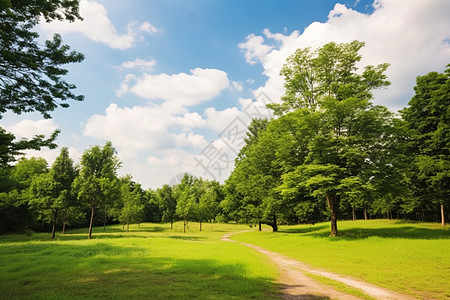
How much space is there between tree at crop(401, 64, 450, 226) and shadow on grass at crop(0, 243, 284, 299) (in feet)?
94.0

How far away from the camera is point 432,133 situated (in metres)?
31.5

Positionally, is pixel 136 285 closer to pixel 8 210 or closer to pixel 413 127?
pixel 413 127

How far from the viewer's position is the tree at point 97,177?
3512 cm

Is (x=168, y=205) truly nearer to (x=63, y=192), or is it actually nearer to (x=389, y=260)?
(x=63, y=192)

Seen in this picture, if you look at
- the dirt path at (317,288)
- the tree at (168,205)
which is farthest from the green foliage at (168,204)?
the dirt path at (317,288)

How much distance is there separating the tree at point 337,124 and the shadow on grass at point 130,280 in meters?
15.3

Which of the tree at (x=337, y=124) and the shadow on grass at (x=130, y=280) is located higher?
the tree at (x=337, y=124)

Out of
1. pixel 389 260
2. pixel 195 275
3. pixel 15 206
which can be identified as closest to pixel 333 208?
pixel 389 260

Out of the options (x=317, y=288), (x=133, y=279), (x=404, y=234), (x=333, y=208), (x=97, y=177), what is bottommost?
(x=133, y=279)

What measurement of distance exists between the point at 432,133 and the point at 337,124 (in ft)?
53.4

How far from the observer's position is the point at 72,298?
739 centimetres

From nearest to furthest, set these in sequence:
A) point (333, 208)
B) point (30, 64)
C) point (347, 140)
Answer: point (30, 64) → point (347, 140) → point (333, 208)

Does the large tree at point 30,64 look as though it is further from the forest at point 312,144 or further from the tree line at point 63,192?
the tree line at point 63,192

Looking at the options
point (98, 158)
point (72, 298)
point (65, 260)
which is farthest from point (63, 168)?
point (72, 298)
